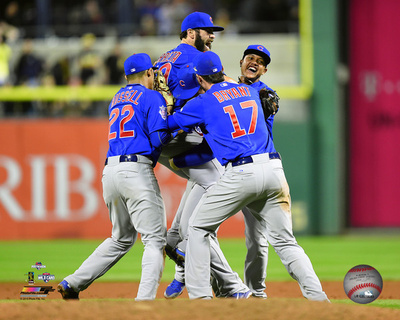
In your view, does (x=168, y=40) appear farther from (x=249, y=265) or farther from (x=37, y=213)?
(x=249, y=265)

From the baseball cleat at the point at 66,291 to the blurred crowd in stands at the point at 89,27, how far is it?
7826mm

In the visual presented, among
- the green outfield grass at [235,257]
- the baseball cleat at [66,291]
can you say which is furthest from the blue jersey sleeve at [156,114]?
the green outfield grass at [235,257]

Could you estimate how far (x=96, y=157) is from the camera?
1330cm

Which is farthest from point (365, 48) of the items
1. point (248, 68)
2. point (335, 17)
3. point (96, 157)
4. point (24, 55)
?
point (248, 68)

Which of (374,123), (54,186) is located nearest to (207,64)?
(54,186)

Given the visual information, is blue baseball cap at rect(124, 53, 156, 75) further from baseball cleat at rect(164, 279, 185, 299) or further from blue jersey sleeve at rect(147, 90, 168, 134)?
baseball cleat at rect(164, 279, 185, 299)

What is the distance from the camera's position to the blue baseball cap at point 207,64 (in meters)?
5.80

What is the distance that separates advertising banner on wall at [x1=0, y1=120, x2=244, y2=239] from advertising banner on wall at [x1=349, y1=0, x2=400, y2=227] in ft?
10.4

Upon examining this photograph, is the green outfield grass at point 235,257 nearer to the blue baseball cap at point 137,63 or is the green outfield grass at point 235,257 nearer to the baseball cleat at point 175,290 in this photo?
the baseball cleat at point 175,290

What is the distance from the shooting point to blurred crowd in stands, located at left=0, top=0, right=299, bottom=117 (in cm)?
1407

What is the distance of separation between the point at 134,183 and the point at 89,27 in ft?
34.0

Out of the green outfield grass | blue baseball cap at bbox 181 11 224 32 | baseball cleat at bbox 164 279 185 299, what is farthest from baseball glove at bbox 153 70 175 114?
the green outfield grass

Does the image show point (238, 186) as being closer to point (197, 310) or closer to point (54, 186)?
point (197, 310)

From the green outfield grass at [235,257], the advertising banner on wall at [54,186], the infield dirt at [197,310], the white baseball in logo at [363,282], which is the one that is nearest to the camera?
the infield dirt at [197,310]
